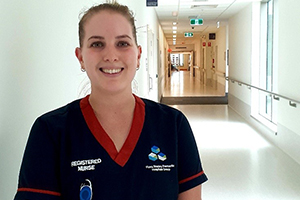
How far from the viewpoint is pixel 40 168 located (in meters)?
1.19

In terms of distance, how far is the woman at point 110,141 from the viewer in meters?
1.22

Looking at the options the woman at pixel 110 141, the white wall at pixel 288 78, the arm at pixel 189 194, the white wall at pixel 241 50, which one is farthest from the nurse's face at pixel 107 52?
the white wall at pixel 241 50

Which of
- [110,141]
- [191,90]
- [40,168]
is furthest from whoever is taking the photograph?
[191,90]

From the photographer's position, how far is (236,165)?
19.4 feet

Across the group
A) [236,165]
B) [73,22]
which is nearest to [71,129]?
[73,22]

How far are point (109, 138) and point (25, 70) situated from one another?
0.51 meters

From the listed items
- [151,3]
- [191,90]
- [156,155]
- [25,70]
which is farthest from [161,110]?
[191,90]

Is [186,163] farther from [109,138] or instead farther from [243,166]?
[243,166]

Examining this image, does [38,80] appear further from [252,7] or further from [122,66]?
[252,7]

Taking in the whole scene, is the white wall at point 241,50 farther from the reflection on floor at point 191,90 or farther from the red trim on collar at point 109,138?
the red trim on collar at point 109,138

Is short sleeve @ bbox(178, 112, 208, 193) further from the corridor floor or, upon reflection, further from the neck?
the corridor floor

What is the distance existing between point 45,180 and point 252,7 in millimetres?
9509

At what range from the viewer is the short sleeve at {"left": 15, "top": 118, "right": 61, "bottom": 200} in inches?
46.5

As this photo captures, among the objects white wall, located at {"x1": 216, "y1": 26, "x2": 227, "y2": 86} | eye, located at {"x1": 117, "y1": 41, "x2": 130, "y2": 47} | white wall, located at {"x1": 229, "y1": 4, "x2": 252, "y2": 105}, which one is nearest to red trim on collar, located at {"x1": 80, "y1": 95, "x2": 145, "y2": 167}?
eye, located at {"x1": 117, "y1": 41, "x2": 130, "y2": 47}
